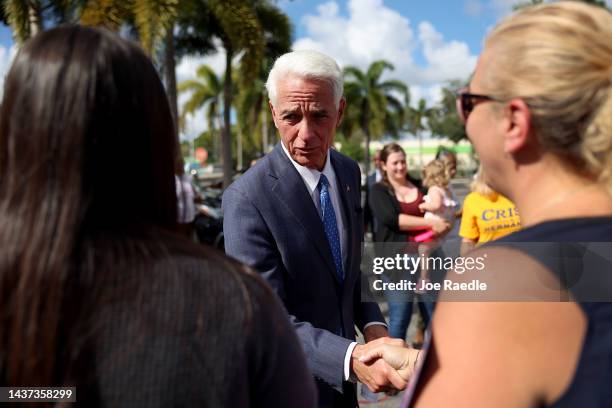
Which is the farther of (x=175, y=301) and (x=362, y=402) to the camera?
(x=362, y=402)

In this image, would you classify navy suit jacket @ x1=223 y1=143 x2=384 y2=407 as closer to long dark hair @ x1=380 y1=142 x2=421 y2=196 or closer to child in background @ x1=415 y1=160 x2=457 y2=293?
child in background @ x1=415 y1=160 x2=457 y2=293

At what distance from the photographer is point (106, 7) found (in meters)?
12.5

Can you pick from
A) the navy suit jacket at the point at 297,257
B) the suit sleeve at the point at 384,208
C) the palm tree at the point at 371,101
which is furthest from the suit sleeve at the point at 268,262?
the palm tree at the point at 371,101

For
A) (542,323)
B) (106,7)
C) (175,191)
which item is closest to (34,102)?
(175,191)

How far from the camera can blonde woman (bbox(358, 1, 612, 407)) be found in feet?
3.16

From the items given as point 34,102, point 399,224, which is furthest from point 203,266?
point 399,224

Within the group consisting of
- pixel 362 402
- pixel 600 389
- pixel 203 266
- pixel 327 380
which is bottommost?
pixel 362 402

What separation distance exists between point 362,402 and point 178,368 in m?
3.63

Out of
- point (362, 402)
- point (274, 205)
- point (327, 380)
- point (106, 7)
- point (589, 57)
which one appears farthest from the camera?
point (106, 7)

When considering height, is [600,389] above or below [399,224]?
above

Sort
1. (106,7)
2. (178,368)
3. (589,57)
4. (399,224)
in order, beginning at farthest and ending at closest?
1. (106,7)
2. (399,224)
3. (589,57)
4. (178,368)

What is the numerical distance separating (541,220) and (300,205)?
1163 millimetres

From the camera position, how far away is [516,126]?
1095mm

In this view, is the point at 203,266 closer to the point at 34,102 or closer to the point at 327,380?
the point at 34,102
